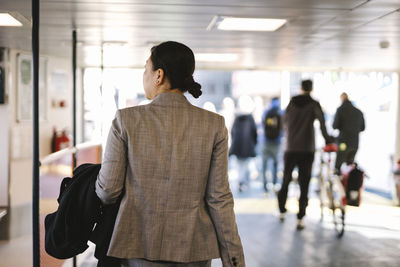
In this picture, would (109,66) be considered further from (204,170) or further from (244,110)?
(204,170)

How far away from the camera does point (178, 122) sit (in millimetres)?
1495

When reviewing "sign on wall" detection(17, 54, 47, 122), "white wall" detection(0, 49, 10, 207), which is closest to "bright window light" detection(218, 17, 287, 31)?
"sign on wall" detection(17, 54, 47, 122)

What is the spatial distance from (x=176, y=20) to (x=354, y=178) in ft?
9.13

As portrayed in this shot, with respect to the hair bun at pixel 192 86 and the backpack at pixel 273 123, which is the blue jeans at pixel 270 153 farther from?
the hair bun at pixel 192 86

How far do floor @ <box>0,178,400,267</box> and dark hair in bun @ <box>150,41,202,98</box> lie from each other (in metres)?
2.05

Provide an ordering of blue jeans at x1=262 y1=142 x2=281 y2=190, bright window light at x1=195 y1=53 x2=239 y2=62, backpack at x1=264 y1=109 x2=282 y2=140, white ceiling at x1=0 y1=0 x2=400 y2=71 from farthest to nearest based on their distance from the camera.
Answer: blue jeans at x1=262 y1=142 x2=281 y2=190 → backpack at x1=264 y1=109 x2=282 y2=140 → bright window light at x1=195 y1=53 x2=239 y2=62 → white ceiling at x1=0 y1=0 x2=400 y2=71

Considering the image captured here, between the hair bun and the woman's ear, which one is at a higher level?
the woman's ear

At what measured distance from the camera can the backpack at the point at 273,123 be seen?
23.3 feet

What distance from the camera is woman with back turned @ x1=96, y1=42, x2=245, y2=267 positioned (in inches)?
57.8

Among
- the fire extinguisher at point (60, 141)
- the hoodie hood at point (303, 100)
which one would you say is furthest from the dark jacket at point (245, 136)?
the fire extinguisher at point (60, 141)

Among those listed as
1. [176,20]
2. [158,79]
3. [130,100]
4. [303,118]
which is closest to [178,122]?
[158,79]

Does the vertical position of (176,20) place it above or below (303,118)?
above

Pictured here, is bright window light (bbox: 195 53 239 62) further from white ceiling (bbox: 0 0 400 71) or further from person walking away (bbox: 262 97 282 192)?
person walking away (bbox: 262 97 282 192)

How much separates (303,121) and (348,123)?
217cm
